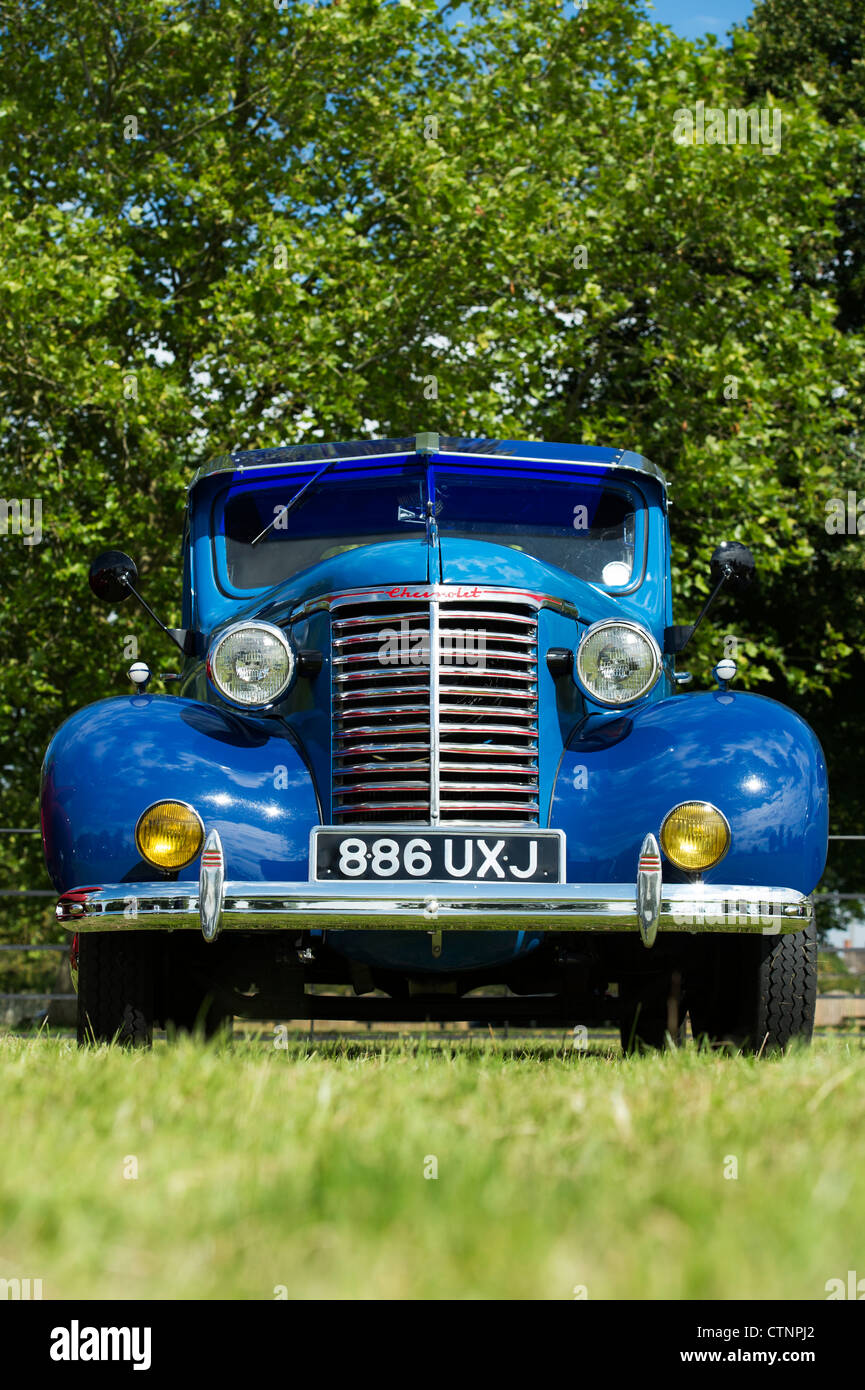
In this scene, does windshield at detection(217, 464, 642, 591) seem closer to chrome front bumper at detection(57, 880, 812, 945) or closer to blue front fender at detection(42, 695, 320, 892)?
blue front fender at detection(42, 695, 320, 892)

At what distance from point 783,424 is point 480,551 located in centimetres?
998

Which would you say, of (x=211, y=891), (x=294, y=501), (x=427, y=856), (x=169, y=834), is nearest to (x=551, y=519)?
(x=294, y=501)

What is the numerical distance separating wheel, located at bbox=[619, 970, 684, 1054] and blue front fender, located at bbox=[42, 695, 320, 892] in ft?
4.57

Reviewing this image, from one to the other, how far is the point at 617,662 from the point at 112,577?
217 centimetres

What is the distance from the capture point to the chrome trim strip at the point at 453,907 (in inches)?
155

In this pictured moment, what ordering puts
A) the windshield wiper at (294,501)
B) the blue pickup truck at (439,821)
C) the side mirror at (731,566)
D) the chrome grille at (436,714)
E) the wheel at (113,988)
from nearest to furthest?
1. the blue pickup truck at (439,821)
2. the chrome grille at (436,714)
3. the wheel at (113,988)
4. the side mirror at (731,566)
5. the windshield wiper at (294,501)

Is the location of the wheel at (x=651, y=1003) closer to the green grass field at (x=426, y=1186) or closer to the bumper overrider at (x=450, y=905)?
the bumper overrider at (x=450, y=905)

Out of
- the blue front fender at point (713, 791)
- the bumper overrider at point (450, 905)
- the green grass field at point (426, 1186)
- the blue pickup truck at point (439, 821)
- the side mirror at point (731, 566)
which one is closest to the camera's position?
the green grass field at point (426, 1186)

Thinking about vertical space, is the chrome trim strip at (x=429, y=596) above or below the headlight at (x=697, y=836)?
above

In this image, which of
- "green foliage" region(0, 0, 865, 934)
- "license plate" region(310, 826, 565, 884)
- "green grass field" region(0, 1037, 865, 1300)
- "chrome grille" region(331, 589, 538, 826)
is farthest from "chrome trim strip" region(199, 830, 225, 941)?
"green foliage" region(0, 0, 865, 934)

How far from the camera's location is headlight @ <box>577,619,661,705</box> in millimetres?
4602

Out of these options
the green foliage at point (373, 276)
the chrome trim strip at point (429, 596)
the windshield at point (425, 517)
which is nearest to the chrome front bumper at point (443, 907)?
the chrome trim strip at point (429, 596)

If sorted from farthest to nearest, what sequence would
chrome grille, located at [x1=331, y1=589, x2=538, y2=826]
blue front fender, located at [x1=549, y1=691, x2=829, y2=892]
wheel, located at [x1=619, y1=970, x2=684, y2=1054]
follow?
wheel, located at [x1=619, y1=970, x2=684, y2=1054] → chrome grille, located at [x1=331, y1=589, x2=538, y2=826] → blue front fender, located at [x1=549, y1=691, x2=829, y2=892]

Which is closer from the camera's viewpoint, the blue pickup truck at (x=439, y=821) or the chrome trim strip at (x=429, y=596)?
the blue pickup truck at (x=439, y=821)
